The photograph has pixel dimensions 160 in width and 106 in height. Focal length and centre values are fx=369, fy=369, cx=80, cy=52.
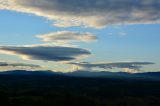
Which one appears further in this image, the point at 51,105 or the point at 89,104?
the point at 89,104

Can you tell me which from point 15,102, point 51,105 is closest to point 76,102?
point 51,105

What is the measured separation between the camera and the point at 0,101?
137 m

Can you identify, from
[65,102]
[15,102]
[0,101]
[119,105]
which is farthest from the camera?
[119,105]

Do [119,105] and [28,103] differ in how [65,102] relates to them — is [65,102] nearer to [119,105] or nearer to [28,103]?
[28,103]

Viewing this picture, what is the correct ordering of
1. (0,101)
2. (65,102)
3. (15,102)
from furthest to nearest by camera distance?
1. (65,102)
2. (15,102)
3. (0,101)

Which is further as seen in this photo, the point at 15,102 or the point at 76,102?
the point at 76,102

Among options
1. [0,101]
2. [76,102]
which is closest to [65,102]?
[76,102]

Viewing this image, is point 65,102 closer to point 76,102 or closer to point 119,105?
point 76,102

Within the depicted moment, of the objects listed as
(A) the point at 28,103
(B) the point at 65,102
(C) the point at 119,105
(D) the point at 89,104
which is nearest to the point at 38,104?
(A) the point at 28,103

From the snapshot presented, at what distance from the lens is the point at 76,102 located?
170250 millimetres

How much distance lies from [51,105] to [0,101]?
23.9 metres

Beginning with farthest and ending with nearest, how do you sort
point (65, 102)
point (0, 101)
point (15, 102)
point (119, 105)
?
1. point (119, 105)
2. point (65, 102)
3. point (15, 102)
4. point (0, 101)

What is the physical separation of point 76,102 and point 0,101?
143 feet

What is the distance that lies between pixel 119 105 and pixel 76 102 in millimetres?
36083
